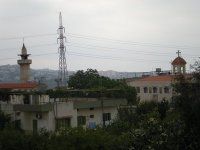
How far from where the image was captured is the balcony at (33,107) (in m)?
36.2

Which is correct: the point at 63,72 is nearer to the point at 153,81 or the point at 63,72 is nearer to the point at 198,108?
the point at 153,81

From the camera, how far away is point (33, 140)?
21688mm

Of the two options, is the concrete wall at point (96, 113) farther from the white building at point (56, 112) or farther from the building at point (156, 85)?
the building at point (156, 85)

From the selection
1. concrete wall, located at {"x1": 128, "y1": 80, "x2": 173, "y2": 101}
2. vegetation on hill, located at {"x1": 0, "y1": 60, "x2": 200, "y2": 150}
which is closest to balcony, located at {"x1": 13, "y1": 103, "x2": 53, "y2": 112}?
vegetation on hill, located at {"x1": 0, "y1": 60, "x2": 200, "y2": 150}

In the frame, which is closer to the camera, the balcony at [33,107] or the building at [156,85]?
the balcony at [33,107]

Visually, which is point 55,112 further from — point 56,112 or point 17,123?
point 17,123

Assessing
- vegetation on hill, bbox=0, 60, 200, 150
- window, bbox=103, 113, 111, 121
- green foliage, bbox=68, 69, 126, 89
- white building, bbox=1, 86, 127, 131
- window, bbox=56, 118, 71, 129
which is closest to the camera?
vegetation on hill, bbox=0, 60, 200, 150

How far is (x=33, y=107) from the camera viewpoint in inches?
1470

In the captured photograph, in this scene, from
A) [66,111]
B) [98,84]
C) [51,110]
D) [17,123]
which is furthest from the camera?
[98,84]

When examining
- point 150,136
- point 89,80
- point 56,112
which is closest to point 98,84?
point 89,80

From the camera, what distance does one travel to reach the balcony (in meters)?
36.2

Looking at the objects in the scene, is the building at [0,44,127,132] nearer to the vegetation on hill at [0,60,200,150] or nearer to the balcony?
the balcony

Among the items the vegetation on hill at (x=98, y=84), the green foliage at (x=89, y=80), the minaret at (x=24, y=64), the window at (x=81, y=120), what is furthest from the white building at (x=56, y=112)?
the minaret at (x=24, y=64)

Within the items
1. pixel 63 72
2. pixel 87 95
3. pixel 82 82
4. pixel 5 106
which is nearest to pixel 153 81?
pixel 82 82
